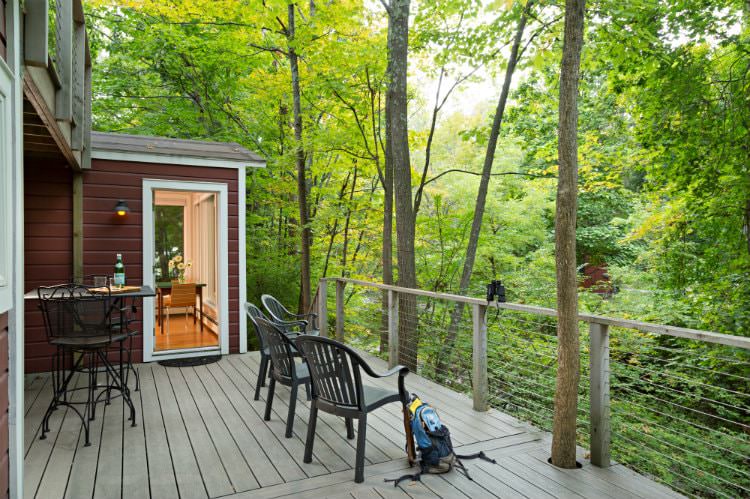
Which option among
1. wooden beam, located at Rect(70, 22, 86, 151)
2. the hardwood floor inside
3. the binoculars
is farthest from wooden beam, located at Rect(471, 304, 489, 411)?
wooden beam, located at Rect(70, 22, 86, 151)

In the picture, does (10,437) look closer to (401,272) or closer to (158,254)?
(401,272)

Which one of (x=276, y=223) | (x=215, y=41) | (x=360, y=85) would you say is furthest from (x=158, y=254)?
(x=360, y=85)

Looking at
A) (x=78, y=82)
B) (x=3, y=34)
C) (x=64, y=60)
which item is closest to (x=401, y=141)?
(x=78, y=82)

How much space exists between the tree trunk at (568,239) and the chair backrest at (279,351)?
67.9 inches

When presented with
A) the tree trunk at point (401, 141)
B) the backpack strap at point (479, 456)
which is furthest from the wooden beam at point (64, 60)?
the tree trunk at point (401, 141)

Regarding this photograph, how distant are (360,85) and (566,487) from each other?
6003 mm

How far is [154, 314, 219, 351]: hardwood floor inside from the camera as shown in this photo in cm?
648

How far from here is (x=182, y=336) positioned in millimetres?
7289

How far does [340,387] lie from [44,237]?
4.22 meters

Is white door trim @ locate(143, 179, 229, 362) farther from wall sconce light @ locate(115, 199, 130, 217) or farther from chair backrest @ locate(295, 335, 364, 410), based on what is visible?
chair backrest @ locate(295, 335, 364, 410)

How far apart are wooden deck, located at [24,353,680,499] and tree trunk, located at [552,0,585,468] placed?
0.96 feet

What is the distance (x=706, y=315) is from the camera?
19.0 ft

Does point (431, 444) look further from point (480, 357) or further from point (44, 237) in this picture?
point (44, 237)

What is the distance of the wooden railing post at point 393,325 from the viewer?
5121 millimetres
